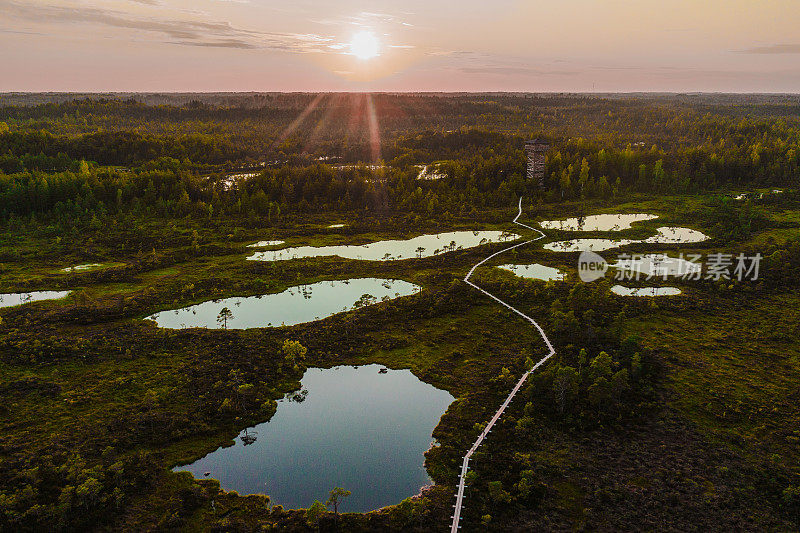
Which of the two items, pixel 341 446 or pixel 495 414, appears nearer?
pixel 341 446

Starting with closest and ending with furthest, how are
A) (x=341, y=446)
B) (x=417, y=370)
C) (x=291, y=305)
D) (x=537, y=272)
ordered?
(x=341, y=446) < (x=417, y=370) < (x=291, y=305) < (x=537, y=272)

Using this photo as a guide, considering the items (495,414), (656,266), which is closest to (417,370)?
(495,414)

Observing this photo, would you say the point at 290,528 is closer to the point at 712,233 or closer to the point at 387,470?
the point at 387,470

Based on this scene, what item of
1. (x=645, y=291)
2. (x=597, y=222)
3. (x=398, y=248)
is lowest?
(x=645, y=291)

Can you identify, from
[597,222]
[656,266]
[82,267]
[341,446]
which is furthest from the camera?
[597,222]

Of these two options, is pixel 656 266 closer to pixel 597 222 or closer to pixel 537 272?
pixel 537 272

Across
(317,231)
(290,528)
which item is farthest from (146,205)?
(290,528)

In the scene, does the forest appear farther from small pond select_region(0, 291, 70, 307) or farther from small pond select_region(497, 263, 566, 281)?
small pond select_region(497, 263, 566, 281)

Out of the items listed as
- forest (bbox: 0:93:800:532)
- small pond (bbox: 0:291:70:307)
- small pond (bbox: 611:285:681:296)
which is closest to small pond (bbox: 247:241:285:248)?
forest (bbox: 0:93:800:532)
